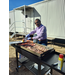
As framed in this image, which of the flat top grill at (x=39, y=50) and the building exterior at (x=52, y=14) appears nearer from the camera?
the flat top grill at (x=39, y=50)

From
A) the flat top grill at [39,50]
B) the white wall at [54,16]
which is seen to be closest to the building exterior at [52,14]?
the white wall at [54,16]

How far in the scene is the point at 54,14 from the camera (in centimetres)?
542

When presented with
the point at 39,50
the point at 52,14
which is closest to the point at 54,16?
the point at 52,14

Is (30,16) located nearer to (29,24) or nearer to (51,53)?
(29,24)

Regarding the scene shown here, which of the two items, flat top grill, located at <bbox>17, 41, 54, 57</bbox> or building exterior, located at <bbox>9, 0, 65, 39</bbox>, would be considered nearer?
flat top grill, located at <bbox>17, 41, 54, 57</bbox>

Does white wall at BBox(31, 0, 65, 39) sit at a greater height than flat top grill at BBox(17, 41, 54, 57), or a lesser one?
greater

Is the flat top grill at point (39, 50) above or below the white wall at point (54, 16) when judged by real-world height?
below

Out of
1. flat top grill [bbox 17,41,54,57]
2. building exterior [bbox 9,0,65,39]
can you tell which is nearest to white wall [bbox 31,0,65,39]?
building exterior [bbox 9,0,65,39]

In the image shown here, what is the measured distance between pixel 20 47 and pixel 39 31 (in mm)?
983

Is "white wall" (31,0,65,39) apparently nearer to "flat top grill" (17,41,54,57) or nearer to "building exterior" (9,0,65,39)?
"building exterior" (9,0,65,39)

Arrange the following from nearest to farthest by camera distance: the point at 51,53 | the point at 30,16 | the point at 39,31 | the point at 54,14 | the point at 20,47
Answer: the point at 51,53, the point at 20,47, the point at 39,31, the point at 54,14, the point at 30,16

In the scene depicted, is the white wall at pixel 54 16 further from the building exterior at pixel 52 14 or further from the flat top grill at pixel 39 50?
the flat top grill at pixel 39 50
